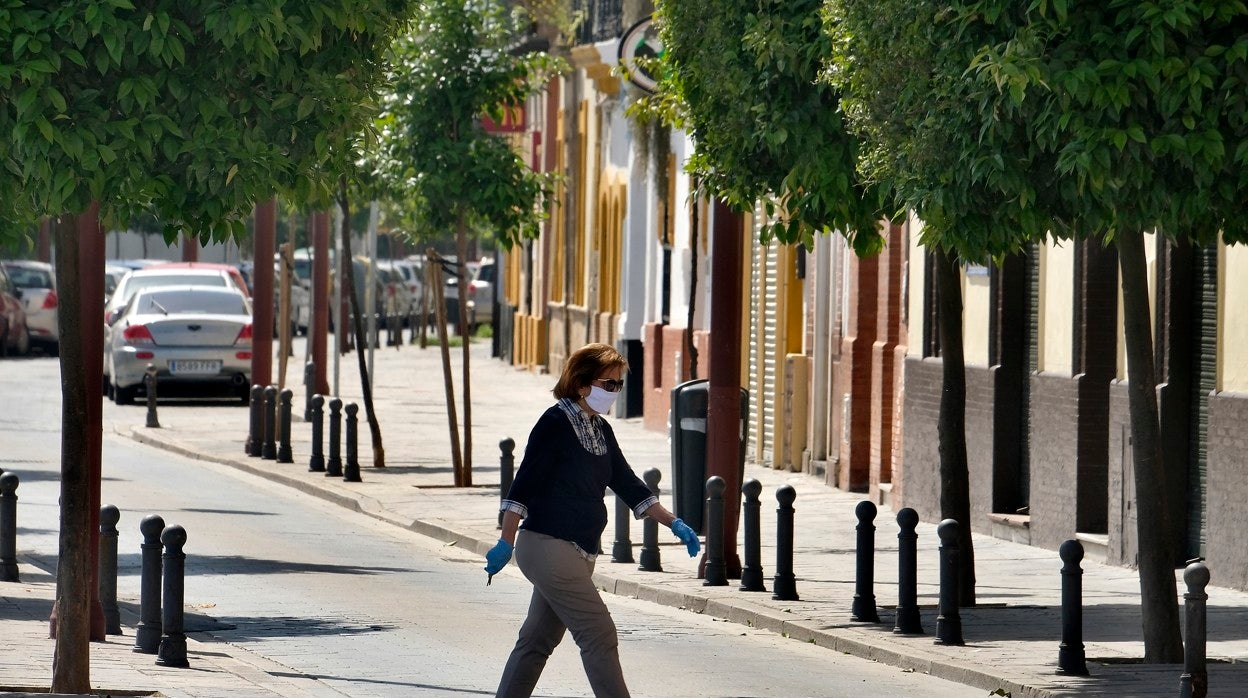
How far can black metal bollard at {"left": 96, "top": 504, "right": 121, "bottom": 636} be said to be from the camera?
11250 millimetres

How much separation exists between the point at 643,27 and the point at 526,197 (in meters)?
3.68

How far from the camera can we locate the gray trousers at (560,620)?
27.8 feet

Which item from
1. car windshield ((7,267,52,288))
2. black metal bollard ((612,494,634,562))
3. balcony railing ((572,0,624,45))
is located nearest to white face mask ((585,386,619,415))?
black metal bollard ((612,494,634,562))

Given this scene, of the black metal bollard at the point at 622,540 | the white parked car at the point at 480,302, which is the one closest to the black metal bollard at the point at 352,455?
the black metal bollard at the point at 622,540

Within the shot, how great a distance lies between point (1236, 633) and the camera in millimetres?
12195

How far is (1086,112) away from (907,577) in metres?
3.32

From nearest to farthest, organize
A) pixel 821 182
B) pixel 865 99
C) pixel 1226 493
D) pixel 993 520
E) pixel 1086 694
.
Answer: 1. pixel 1086 694
2. pixel 865 99
3. pixel 821 182
4. pixel 1226 493
5. pixel 993 520

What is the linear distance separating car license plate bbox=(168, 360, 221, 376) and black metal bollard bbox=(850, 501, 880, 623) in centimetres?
2150

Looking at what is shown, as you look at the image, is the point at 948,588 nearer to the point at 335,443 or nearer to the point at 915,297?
the point at 915,297

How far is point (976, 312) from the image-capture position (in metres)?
18.7

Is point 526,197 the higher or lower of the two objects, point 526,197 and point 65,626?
the higher

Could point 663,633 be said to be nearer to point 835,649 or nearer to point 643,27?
point 835,649

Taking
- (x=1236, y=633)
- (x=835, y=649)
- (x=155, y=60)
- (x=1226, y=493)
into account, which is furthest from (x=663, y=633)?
(x=155, y=60)

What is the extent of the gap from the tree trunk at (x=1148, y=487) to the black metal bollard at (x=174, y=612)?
14.0 feet
